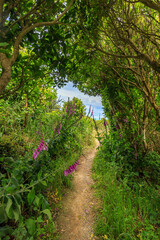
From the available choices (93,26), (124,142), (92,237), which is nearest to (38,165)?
(92,237)

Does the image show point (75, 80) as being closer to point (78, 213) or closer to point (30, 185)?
point (30, 185)

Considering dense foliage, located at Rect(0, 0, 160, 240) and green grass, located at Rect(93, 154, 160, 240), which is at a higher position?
dense foliage, located at Rect(0, 0, 160, 240)

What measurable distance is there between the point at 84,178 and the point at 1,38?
3.41m

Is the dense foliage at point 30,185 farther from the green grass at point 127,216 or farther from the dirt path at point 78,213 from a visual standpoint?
the green grass at point 127,216

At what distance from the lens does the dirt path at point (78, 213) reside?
6.03ft

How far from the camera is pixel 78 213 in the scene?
2221 millimetres

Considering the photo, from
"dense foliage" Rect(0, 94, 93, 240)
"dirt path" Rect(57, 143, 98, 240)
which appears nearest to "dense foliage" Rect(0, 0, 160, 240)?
"dense foliage" Rect(0, 94, 93, 240)

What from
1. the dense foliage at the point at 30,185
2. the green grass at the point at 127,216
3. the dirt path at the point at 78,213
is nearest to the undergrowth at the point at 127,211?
the green grass at the point at 127,216

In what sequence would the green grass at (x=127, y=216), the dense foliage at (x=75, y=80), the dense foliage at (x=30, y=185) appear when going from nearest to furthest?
the dense foliage at (x=30, y=185)
the dense foliage at (x=75, y=80)
the green grass at (x=127, y=216)

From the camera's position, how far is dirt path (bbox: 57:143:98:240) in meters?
1.84

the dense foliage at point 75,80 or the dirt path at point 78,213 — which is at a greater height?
the dense foliage at point 75,80

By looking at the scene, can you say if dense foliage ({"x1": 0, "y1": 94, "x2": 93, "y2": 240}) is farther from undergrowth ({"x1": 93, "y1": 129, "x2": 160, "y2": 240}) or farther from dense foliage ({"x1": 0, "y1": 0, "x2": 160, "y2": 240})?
undergrowth ({"x1": 93, "y1": 129, "x2": 160, "y2": 240})

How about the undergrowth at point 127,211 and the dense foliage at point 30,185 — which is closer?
the dense foliage at point 30,185

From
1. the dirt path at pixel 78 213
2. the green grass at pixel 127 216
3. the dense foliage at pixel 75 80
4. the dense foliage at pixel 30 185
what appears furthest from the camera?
the dirt path at pixel 78 213
